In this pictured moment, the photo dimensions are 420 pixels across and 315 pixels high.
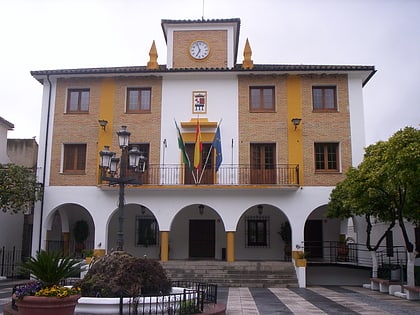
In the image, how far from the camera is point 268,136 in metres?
22.1

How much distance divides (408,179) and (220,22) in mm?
12534

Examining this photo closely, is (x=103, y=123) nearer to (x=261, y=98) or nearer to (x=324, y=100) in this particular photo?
(x=261, y=98)

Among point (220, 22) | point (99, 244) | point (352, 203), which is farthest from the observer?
point (220, 22)

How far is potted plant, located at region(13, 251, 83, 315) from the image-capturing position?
8148mm

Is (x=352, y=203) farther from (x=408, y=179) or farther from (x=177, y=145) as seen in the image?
(x=177, y=145)

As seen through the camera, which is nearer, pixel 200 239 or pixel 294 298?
pixel 294 298

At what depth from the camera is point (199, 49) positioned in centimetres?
2353

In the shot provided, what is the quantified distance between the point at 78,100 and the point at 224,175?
7568 mm

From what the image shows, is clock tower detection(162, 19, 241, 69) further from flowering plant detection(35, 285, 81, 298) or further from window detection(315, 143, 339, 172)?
flowering plant detection(35, 285, 81, 298)

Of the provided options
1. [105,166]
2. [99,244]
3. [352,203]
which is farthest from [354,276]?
[105,166]

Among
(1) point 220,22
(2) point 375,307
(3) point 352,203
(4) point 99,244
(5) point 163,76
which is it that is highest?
(1) point 220,22

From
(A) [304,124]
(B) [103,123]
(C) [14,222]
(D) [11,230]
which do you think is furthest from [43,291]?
(C) [14,222]

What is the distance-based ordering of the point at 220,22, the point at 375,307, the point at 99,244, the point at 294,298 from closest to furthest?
the point at 375,307 < the point at 294,298 < the point at 99,244 < the point at 220,22

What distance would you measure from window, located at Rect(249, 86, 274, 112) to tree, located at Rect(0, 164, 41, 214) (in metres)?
9.93
